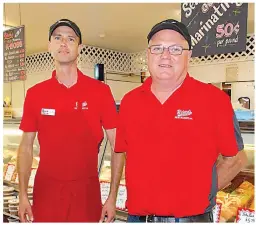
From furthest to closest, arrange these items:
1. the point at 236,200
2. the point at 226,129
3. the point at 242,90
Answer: the point at 242,90, the point at 236,200, the point at 226,129

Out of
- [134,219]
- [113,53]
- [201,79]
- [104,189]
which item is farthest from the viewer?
[113,53]

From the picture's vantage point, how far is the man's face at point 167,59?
1.66 m

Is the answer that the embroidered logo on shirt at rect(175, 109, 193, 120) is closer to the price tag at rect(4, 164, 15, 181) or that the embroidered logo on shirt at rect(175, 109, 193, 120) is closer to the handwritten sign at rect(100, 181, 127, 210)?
the handwritten sign at rect(100, 181, 127, 210)

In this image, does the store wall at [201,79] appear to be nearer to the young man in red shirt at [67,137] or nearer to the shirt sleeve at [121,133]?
the young man in red shirt at [67,137]

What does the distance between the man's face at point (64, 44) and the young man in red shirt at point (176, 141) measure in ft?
1.93

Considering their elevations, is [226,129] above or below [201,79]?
below

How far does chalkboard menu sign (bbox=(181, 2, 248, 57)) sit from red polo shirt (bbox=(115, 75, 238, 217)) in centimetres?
134

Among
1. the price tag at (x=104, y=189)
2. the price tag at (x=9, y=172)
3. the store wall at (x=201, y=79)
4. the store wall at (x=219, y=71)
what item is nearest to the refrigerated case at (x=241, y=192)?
the price tag at (x=104, y=189)

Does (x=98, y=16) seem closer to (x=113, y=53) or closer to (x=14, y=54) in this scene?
(x=14, y=54)

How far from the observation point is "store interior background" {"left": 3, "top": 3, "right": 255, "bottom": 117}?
6.04 metres

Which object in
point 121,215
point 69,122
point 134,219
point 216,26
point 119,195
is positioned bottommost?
point 121,215

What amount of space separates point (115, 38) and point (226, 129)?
7.34 metres

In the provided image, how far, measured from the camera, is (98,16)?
21.6 feet

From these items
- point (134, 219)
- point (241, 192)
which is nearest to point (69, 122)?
point (134, 219)
